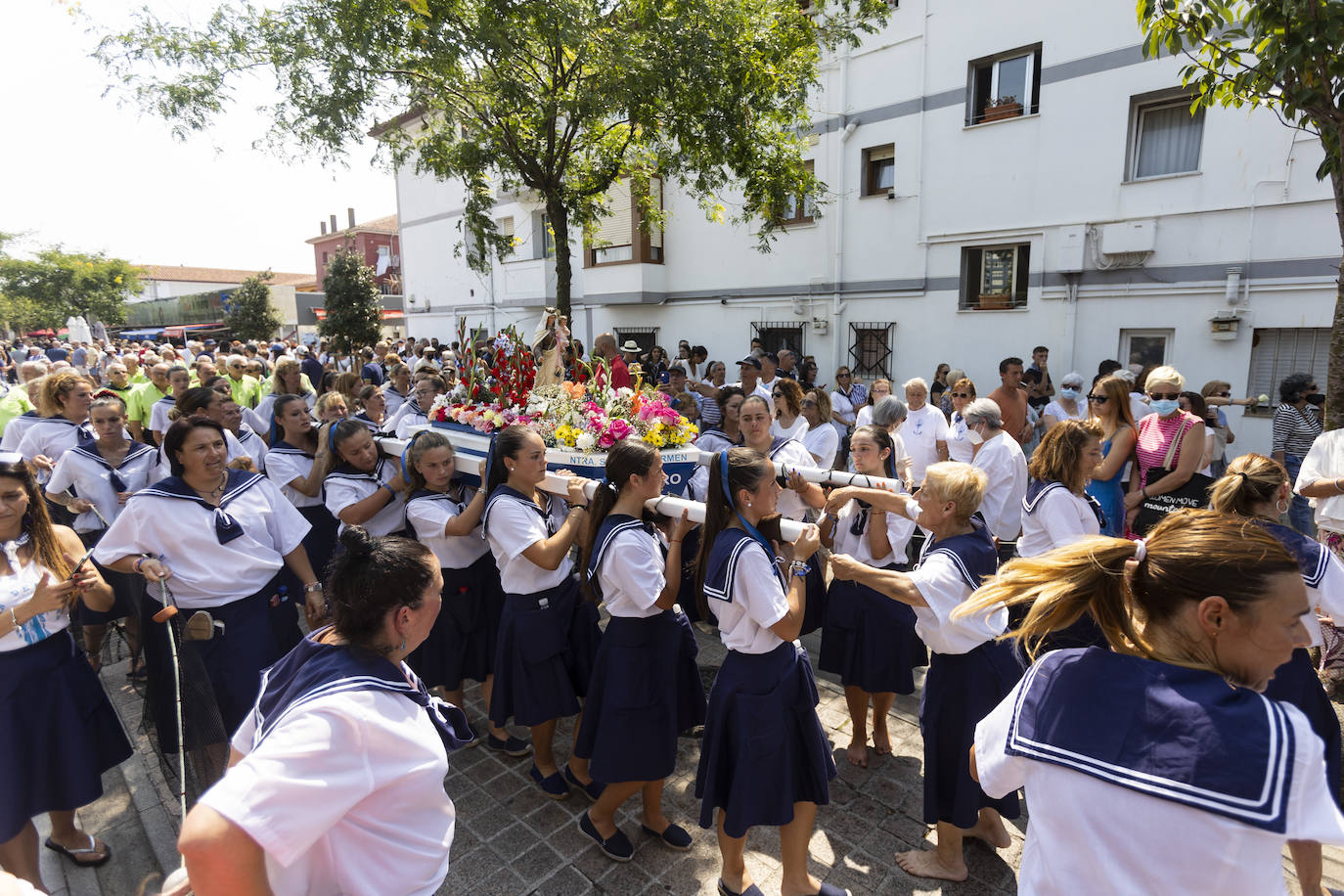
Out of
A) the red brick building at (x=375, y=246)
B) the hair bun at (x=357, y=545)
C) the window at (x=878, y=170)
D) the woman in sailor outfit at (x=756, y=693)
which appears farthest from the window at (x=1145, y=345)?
the red brick building at (x=375, y=246)

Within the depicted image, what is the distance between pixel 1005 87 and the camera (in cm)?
1170

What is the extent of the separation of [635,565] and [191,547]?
1998mm

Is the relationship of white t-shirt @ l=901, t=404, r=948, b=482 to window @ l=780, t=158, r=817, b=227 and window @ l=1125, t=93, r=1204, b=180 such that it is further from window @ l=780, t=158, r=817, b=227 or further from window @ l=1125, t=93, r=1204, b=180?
window @ l=780, t=158, r=817, b=227

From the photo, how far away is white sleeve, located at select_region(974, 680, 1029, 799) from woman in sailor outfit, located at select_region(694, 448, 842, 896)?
107cm

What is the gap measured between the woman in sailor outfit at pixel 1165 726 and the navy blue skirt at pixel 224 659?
308cm

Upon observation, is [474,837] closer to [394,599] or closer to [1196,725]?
[394,599]

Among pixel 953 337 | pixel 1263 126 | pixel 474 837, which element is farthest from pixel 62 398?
pixel 1263 126

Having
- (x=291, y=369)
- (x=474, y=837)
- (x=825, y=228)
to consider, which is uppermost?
(x=825, y=228)

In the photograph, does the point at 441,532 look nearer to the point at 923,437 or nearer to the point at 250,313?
the point at 923,437

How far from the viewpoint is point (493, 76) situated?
8391 millimetres

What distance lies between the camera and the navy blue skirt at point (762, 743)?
2717mm

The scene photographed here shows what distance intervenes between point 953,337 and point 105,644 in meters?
12.4

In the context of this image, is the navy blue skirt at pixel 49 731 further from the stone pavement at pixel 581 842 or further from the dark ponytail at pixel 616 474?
the dark ponytail at pixel 616 474

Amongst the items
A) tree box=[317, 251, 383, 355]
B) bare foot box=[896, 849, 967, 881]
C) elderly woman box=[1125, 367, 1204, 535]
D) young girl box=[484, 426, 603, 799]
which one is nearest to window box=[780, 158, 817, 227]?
elderly woman box=[1125, 367, 1204, 535]
